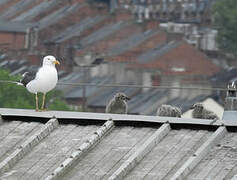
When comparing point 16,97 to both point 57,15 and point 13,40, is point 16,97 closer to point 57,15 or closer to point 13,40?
point 13,40

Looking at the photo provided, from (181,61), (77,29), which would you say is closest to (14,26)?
(77,29)

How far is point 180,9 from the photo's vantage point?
386 ft

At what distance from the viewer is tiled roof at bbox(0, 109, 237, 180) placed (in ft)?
48.8

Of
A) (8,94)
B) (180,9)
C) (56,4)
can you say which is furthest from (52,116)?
(180,9)

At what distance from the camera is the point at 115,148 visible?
1564cm

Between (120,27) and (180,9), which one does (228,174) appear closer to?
(120,27)

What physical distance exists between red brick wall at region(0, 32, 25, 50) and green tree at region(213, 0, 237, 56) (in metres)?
13.3

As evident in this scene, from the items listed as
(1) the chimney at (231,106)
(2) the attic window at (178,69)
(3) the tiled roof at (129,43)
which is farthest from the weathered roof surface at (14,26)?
(1) the chimney at (231,106)

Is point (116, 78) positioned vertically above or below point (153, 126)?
below

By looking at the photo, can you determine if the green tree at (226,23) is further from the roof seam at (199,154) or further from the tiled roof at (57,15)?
the roof seam at (199,154)

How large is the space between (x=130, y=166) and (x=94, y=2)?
9695 cm

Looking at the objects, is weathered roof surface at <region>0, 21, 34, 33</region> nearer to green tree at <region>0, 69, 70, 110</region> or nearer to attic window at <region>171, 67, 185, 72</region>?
attic window at <region>171, 67, 185, 72</region>

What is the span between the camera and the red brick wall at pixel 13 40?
3907 inches

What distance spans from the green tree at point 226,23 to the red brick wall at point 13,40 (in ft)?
43.7
